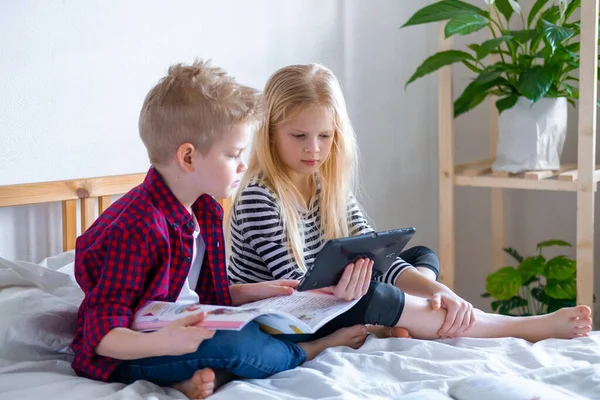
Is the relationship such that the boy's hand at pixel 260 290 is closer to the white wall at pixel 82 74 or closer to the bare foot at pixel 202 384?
the bare foot at pixel 202 384

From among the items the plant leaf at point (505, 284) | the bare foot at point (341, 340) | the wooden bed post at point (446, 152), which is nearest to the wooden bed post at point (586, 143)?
the plant leaf at point (505, 284)

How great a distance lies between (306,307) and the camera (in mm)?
1324

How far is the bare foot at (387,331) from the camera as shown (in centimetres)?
144

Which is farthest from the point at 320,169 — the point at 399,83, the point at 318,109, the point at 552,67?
the point at 399,83

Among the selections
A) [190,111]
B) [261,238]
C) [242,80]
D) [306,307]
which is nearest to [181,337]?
[306,307]

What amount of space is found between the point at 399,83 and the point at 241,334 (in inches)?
62.0

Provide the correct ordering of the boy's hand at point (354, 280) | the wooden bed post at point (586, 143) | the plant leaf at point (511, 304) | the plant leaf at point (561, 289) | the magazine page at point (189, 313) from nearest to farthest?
the magazine page at point (189, 313) → the boy's hand at point (354, 280) → the wooden bed post at point (586, 143) → the plant leaf at point (561, 289) → the plant leaf at point (511, 304)

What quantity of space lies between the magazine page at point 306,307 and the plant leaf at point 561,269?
3.64ft

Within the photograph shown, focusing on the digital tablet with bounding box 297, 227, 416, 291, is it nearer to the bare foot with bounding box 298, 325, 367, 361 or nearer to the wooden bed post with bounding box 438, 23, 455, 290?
the bare foot with bounding box 298, 325, 367, 361

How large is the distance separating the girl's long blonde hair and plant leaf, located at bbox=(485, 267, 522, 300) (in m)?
0.76

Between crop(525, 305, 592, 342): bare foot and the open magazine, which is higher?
the open magazine

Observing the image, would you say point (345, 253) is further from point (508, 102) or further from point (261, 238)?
point (508, 102)

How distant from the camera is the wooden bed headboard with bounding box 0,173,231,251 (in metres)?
1.63

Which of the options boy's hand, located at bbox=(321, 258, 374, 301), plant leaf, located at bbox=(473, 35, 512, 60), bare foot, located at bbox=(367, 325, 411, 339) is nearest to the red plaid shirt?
boy's hand, located at bbox=(321, 258, 374, 301)
